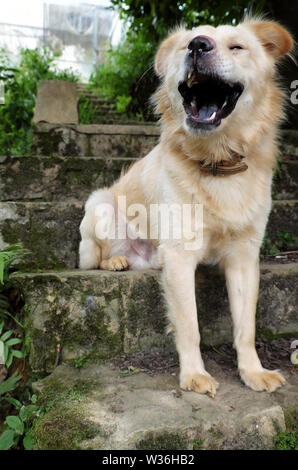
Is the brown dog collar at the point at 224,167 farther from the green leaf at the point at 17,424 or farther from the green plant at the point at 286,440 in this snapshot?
the green leaf at the point at 17,424

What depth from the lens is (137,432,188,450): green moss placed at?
1.40 m

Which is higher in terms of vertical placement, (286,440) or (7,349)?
(7,349)

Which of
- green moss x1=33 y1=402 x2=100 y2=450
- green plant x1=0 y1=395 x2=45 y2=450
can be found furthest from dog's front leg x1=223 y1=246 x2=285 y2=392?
green plant x1=0 y1=395 x2=45 y2=450

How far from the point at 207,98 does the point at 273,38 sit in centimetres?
53

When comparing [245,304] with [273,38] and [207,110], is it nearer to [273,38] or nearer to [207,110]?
[207,110]

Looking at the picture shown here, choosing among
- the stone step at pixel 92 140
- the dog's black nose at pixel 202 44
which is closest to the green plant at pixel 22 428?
the dog's black nose at pixel 202 44

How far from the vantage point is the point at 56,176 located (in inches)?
118

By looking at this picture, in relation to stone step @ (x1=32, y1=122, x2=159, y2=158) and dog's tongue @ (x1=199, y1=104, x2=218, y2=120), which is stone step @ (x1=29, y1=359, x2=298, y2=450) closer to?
dog's tongue @ (x1=199, y1=104, x2=218, y2=120)

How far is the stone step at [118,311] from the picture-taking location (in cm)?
188

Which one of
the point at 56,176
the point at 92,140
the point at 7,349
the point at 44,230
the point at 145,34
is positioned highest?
the point at 145,34

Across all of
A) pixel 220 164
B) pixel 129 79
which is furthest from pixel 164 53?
pixel 129 79

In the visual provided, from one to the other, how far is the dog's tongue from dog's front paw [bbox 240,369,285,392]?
1193 mm

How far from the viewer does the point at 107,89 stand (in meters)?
7.35

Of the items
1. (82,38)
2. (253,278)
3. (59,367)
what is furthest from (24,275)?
(82,38)
